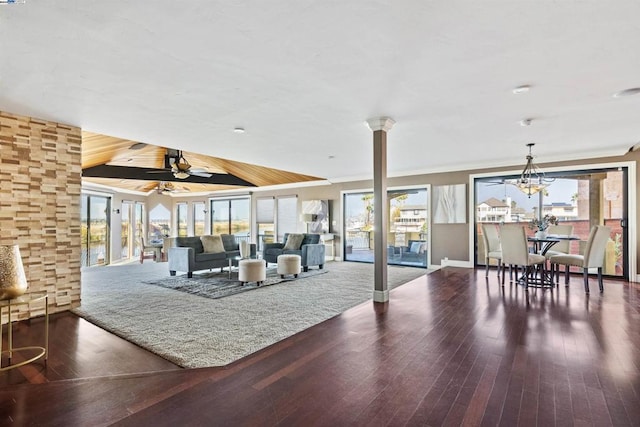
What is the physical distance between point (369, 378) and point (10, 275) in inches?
105

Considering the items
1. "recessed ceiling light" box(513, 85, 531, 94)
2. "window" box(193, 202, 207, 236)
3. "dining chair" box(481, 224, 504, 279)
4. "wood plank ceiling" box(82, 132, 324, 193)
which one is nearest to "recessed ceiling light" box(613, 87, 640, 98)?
"recessed ceiling light" box(513, 85, 531, 94)

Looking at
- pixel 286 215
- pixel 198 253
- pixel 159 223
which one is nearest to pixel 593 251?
pixel 198 253

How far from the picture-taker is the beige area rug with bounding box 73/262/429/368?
2887mm

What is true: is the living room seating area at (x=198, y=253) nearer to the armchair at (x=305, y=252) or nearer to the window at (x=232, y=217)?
the armchair at (x=305, y=252)

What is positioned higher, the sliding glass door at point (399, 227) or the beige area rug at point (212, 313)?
the sliding glass door at point (399, 227)

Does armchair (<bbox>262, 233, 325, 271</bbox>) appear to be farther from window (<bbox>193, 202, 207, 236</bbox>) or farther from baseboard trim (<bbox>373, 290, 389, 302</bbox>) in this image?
window (<bbox>193, 202, 207, 236</bbox>)

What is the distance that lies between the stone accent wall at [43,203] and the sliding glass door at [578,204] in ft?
24.8

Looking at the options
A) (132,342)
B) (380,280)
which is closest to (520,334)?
(380,280)

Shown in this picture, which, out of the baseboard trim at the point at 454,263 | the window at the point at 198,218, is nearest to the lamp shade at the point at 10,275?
the baseboard trim at the point at 454,263

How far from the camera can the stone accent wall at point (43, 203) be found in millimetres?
3629

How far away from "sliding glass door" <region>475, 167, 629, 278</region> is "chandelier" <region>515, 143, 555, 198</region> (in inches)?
8.8

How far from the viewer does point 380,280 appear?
14.3 ft

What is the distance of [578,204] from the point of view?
21.1 feet

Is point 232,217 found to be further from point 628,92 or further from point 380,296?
point 628,92
